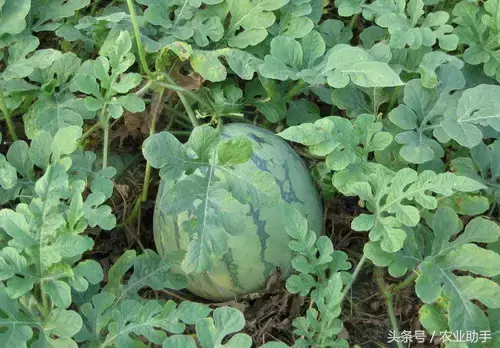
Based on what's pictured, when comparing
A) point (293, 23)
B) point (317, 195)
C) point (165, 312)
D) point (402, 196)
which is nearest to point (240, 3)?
point (293, 23)

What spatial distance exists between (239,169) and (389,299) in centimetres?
69

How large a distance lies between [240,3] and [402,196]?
3.12ft

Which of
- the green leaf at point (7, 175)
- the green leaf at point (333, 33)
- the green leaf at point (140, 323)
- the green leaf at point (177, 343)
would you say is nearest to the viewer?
the green leaf at point (177, 343)

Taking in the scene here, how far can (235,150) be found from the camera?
2.00 metres

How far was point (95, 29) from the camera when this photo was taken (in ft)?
8.37

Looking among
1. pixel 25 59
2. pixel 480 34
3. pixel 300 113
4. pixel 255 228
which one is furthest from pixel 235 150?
pixel 480 34

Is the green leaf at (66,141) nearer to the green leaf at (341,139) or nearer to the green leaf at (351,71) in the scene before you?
the green leaf at (341,139)

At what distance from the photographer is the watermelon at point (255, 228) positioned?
7.25 ft

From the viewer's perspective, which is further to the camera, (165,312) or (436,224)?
(436,224)

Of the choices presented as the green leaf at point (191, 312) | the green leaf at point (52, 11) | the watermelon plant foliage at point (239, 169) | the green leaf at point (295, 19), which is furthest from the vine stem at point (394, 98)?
the green leaf at point (52, 11)

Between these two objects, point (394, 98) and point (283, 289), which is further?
point (394, 98)

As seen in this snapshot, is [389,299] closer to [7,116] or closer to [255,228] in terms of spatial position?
[255,228]

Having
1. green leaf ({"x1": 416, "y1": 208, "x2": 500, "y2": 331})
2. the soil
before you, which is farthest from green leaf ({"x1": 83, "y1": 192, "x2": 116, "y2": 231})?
green leaf ({"x1": 416, "y1": 208, "x2": 500, "y2": 331})

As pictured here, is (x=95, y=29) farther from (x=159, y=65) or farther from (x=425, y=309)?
(x=425, y=309)
